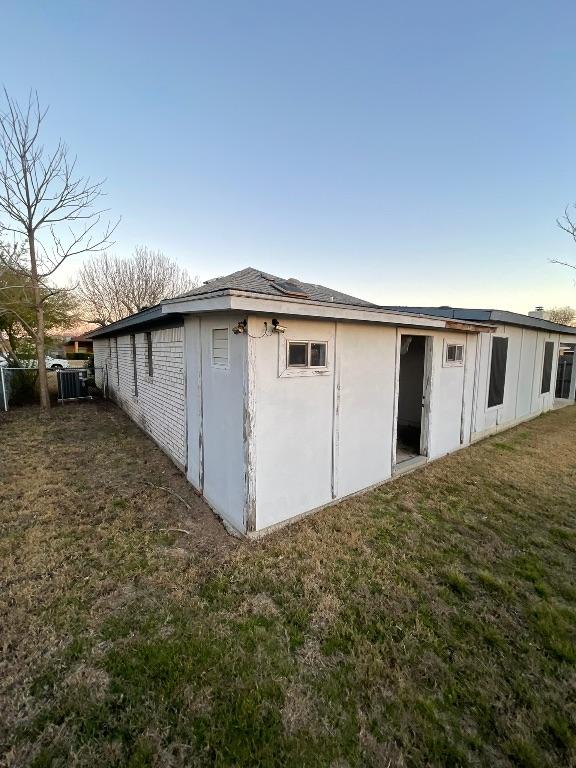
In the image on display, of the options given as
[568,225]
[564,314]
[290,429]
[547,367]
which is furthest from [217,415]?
[564,314]

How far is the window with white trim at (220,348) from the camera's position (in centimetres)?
374

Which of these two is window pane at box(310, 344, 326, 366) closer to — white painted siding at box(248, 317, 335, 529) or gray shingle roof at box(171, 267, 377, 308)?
white painted siding at box(248, 317, 335, 529)

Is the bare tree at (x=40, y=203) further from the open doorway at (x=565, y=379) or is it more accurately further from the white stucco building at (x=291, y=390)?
the open doorway at (x=565, y=379)

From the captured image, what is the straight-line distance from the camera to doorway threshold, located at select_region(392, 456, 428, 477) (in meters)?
5.52

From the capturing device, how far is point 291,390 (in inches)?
147

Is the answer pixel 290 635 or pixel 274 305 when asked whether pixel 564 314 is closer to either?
pixel 274 305

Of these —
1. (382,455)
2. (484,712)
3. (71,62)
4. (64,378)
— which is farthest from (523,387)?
(64,378)

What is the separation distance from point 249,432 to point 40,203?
10961mm

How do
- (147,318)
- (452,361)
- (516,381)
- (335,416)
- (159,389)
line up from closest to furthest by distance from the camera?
(335,416), (147,318), (452,361), (159,389), (516,381)

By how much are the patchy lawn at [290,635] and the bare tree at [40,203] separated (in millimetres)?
8392

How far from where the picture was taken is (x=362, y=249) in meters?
13.1

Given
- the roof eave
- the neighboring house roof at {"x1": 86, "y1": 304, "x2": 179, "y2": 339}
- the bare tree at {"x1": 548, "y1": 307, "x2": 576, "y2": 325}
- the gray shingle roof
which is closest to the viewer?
the roof eave

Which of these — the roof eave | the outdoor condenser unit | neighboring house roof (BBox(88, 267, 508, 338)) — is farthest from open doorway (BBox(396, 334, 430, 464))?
the outdoor condenser unit

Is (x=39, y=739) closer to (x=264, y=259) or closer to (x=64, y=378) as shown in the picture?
(x=64, y=378)
